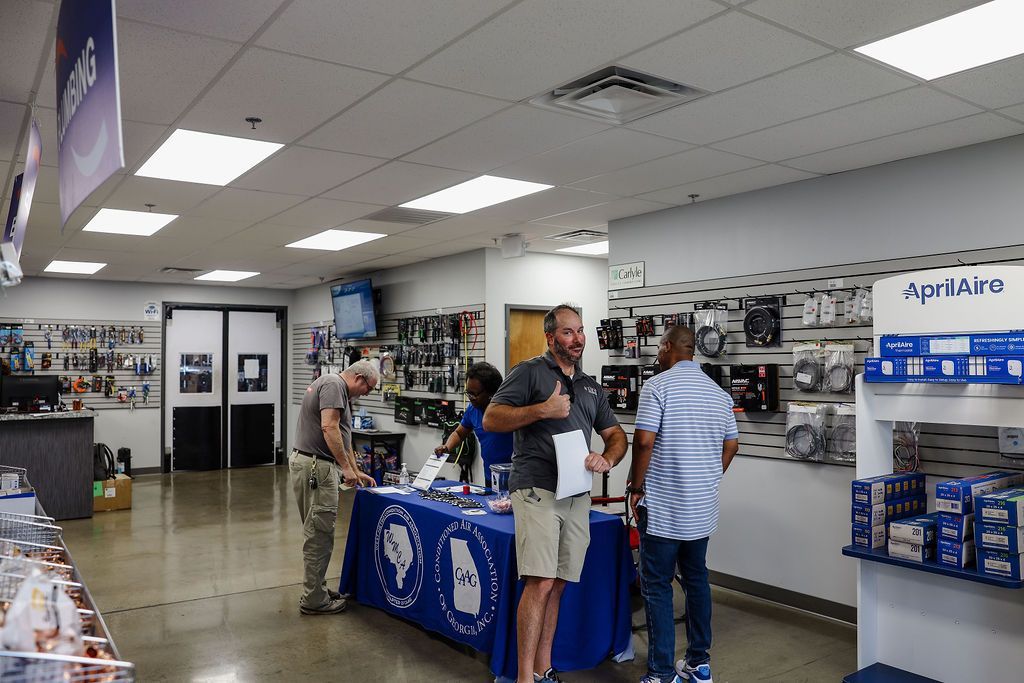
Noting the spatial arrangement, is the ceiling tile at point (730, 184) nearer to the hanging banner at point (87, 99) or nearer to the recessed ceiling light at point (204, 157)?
the recessed ceiling light at point (204, 157)

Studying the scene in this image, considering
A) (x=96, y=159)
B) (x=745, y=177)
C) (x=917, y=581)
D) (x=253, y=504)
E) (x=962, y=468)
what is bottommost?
(x=253, y=504)

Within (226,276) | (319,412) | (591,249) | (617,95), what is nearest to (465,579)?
(319,412)

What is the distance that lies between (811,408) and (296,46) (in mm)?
3861

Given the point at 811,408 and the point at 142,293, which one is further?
the point at 142,293

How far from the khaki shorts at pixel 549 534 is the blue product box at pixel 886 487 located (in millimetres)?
1325

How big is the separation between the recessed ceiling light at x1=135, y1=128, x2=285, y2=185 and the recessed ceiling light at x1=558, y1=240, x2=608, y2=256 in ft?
13.6

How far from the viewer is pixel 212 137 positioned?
4.23 m

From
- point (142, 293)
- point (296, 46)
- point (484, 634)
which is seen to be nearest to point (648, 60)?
point (296, 46)

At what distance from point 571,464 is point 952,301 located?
6.38ft

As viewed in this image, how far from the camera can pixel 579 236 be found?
295 inches

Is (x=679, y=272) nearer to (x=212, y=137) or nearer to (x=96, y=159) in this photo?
(x=212, y=137)

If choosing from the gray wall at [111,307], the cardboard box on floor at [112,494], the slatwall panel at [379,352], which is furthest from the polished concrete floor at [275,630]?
the gray wall at [111,307]

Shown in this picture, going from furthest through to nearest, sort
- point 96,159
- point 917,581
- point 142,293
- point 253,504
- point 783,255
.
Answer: point 142,293 < point 253,504 < point 783,255 < point 917,581 < point 96,159

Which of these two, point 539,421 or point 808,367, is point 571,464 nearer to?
point 539,421
